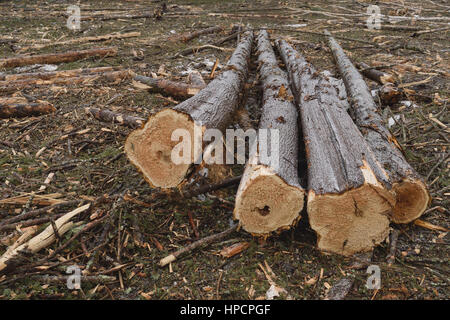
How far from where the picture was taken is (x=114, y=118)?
4664mm

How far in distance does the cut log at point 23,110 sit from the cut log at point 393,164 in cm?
473

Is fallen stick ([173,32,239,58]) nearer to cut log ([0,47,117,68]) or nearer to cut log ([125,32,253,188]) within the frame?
cut log ([0,47,117,68])

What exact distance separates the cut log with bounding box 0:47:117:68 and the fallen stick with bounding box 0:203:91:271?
5.53 meters

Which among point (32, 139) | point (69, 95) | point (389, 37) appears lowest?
point (32, 139)

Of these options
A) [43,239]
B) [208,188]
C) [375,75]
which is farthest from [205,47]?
[43,239]

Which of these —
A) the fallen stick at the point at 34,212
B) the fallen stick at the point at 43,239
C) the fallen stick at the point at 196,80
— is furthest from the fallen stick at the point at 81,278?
the fallen stick at the point at 196,80

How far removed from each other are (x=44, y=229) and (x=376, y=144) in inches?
134

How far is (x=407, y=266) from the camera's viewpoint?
8.45 ft

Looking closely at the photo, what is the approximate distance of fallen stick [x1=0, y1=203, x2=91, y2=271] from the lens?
2.49 metres

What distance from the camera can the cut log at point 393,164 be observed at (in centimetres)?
279

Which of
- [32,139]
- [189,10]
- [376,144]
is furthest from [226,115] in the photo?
[189,10]

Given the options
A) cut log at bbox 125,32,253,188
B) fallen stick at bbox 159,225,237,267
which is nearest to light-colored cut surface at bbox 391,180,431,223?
fallen stick at bbox 159,225,237,267
